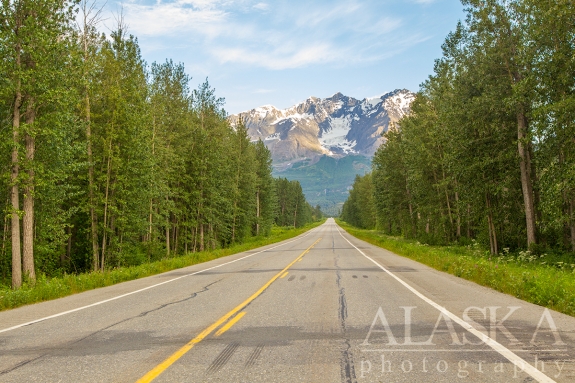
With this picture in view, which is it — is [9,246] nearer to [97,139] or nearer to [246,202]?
[97,139]

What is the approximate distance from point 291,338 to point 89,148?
18.4m

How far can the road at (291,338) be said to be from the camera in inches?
169

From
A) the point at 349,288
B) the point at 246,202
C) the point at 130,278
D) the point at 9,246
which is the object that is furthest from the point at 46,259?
the point at 246,202

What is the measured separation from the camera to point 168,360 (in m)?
4.75

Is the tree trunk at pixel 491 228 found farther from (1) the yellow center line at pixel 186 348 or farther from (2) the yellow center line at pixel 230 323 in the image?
(2) the yellow center line at pixel 230 323

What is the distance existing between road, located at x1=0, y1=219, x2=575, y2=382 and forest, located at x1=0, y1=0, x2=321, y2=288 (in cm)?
879

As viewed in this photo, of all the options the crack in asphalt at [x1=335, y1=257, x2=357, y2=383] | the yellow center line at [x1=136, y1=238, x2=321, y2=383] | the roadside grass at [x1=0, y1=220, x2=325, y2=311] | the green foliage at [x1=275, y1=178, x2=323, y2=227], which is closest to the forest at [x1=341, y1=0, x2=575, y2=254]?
the crack in asphalt at [x1=335, y1=257, x2=357, y2=383]

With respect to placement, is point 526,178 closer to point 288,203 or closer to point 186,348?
point 186,348

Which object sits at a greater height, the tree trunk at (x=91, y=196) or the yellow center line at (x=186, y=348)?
the tree trunk at (x=91, y=196)

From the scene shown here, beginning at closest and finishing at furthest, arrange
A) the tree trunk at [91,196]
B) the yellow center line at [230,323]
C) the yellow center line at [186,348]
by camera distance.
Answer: the yellow center line at [186,348] → the yellow center line at [230,323] → the tree trunk at [91,196]

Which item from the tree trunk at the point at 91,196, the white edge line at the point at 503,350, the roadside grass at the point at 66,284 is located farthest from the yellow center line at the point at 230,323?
the tree trunk at the point at 91,196

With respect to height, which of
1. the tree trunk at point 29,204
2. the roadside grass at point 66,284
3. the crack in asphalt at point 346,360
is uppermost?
the tree trunk at point 29,204

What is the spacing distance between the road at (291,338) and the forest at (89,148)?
8792 millimetres

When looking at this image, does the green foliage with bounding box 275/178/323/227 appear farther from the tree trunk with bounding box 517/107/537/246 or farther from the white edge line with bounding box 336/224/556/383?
the white edge line with bounding box 336/224/556/383
